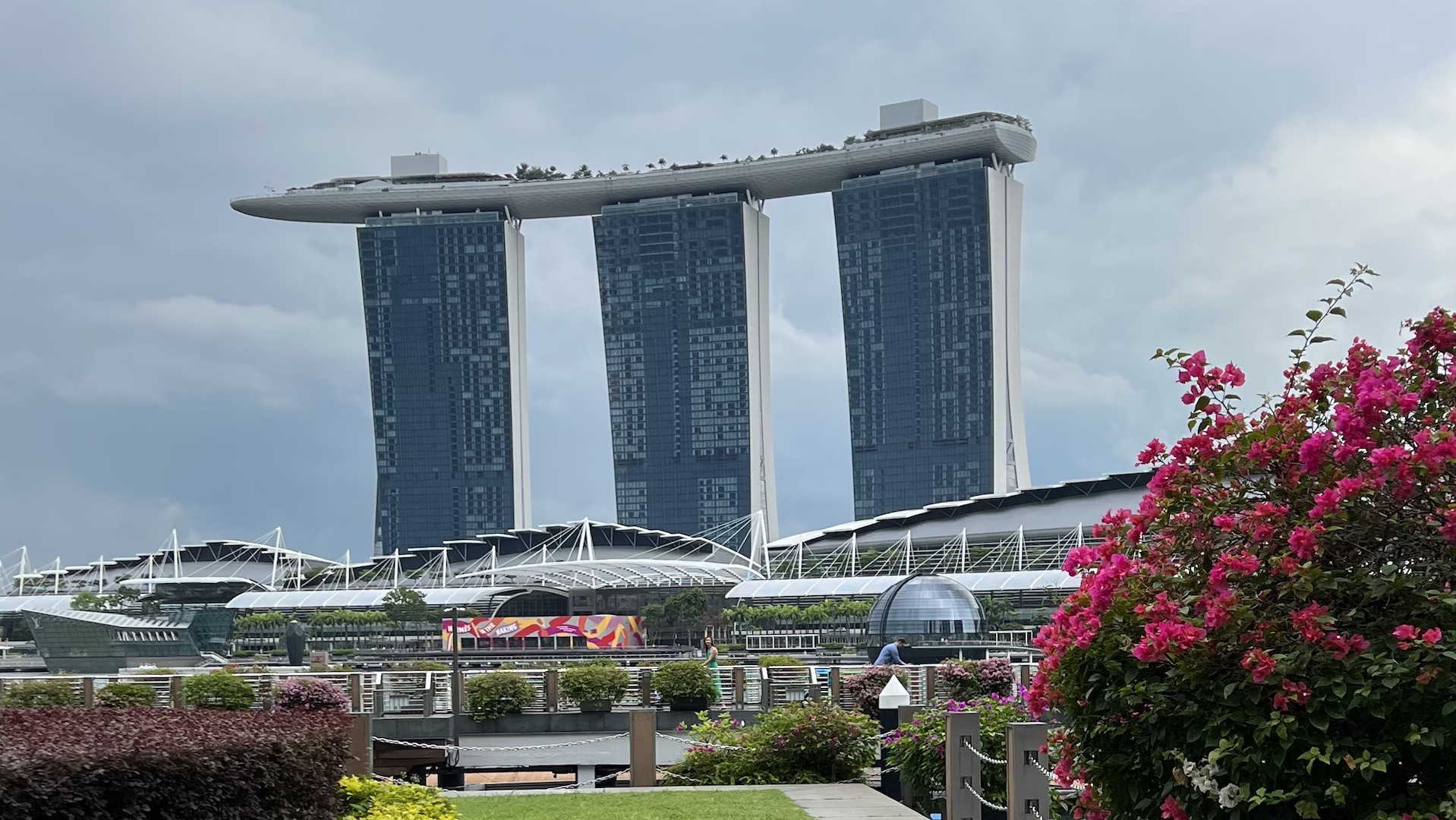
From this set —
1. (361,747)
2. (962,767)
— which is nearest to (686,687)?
(361,747)

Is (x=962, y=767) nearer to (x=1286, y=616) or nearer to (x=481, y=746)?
(x=1286, y=616)

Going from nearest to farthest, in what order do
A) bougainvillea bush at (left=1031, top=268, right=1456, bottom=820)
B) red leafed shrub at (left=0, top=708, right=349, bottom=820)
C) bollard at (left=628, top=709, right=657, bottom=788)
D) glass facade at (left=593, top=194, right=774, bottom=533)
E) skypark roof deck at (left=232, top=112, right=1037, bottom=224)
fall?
bougainvillea bush at (left=1031, top=268, right=1456, bottom=820) < red leafed shrub at (left=0, top=708, right=349, bottom=820) < bollard at (left=628, top=709, right=657, bottom=788) < skypark roof deck at (left=232, top=112, right=1037, bottom=224) < glass facade at (left=593, top=194, right=774, bottom=533)

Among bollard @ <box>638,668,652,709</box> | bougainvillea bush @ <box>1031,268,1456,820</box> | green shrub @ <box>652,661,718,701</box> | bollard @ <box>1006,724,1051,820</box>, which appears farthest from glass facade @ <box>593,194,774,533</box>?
bougainvillea bush @ <box>1031,268,1456,820</box>

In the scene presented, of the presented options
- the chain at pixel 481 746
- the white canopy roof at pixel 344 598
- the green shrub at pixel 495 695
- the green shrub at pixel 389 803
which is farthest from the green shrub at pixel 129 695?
the white canopy roof at pixel 344 598

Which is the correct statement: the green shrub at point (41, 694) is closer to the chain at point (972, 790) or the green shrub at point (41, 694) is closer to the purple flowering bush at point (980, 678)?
the purple flowering bush at point (980, 678)

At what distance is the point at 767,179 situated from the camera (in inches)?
7323

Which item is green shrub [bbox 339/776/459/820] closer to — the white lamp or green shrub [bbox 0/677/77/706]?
the white lamp

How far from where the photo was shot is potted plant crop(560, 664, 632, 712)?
112ft

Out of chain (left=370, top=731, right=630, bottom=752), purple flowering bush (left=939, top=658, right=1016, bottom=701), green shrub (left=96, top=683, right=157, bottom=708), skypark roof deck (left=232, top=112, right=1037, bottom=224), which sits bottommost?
chain (left=370, top=731, right=630, bottom=752)

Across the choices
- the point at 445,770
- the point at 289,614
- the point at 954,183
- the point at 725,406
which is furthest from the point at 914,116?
the point at 445,770

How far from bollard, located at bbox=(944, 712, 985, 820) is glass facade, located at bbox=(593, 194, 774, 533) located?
169 meters

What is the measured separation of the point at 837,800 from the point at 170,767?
956 centimetres

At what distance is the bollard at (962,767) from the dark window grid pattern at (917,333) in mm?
158460

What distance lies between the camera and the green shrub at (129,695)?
29.9 m
